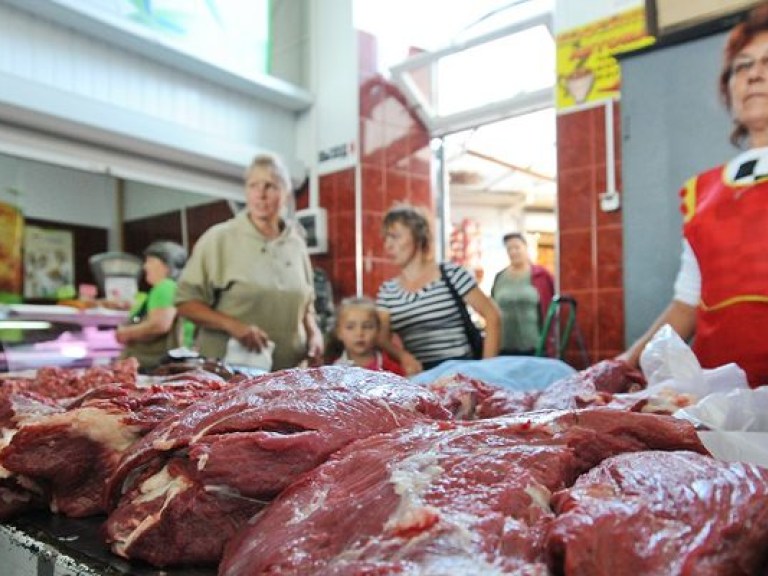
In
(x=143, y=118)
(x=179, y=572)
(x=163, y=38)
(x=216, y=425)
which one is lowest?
(x=179, y=572)

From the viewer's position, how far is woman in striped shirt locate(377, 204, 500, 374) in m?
2.98

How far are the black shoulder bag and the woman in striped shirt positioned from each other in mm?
13

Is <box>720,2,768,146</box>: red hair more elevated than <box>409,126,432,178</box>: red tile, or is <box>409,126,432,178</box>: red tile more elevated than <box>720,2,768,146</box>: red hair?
<box>409,126,432,178</box>: red tile

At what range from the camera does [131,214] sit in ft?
17.9

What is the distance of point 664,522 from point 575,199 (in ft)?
14.1

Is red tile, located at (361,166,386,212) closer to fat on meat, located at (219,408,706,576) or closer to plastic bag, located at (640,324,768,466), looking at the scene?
plastic bag, located at (640,324,768,466)

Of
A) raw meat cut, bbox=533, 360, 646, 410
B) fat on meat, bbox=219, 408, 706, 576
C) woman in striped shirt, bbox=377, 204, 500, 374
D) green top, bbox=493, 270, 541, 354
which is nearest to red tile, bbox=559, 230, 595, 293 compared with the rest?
green top, bbox=493, 270, 541, 354

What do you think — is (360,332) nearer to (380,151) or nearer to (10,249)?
(10,249)

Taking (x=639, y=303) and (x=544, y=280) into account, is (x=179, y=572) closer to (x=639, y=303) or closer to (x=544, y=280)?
(x=639, y=303)

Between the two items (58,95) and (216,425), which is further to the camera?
(58,95)

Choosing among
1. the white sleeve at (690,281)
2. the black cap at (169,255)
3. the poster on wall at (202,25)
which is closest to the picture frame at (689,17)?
the white sleeve at (690,281)

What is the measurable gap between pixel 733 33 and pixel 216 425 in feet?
6.76

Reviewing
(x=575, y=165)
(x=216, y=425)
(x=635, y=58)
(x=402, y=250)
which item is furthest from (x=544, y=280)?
(x=216, y=425)

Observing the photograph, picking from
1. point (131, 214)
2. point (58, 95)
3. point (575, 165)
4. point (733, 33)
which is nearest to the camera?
point (733, 33)
